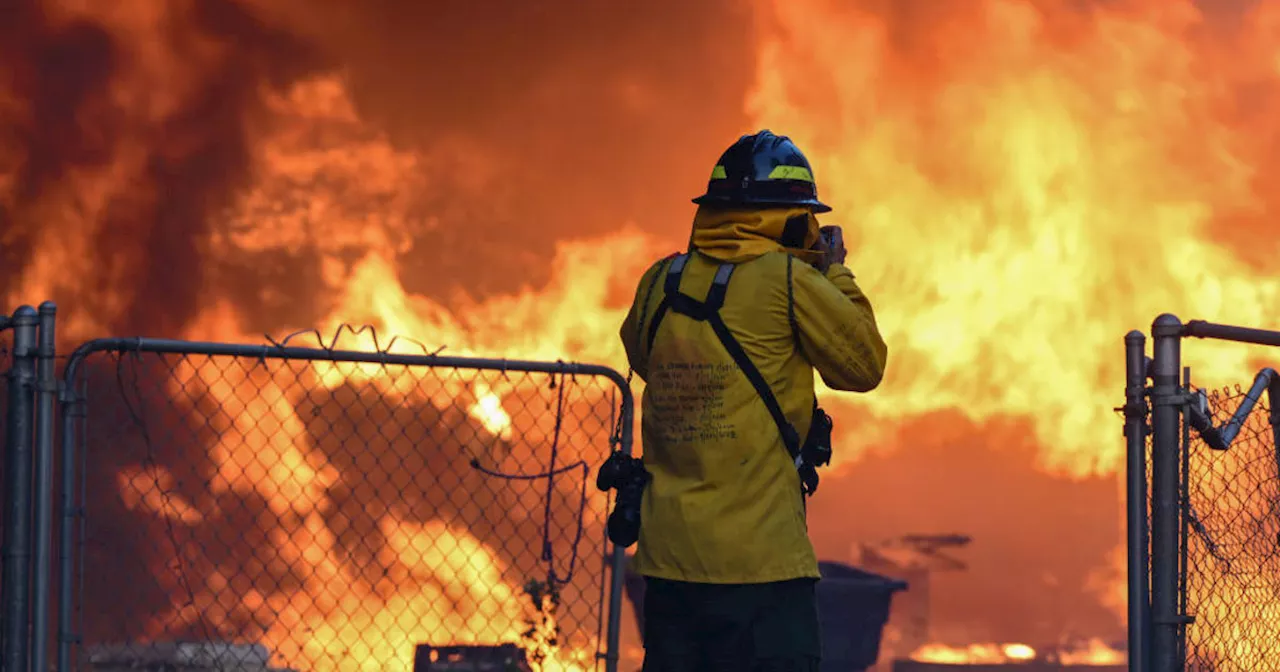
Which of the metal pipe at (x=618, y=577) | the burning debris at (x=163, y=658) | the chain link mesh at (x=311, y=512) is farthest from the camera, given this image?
the chain link mesh at (x=311, y=512)

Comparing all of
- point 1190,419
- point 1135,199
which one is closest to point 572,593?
point 1135,199

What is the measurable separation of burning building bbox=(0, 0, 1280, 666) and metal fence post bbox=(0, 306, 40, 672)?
798 centimetres

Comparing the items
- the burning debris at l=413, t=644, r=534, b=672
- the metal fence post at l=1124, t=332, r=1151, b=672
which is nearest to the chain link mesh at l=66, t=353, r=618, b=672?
the burning debris at l=413, t=644, r=534, b=672

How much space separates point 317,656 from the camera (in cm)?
1259

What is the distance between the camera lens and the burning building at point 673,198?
12.9 metres

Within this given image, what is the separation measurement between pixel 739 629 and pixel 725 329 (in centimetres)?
75

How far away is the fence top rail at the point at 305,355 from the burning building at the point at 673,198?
24.6ft

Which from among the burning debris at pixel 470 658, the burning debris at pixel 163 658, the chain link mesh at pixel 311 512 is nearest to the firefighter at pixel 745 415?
the burning debris at pixel 163 658

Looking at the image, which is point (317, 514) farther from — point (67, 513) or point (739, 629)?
point (739, 629)

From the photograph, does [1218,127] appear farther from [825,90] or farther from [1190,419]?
[1190,419]

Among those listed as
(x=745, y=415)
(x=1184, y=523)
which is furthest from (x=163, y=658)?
(x=1184, y=523)

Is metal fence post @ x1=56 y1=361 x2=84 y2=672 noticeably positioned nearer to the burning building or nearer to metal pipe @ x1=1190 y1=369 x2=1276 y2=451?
metal pipe @ x1=1190 y1=369 x2=1276 y2=451

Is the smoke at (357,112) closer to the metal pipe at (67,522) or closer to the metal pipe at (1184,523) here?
the metal pipe at (67,522)

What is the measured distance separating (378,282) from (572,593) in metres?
3.14
